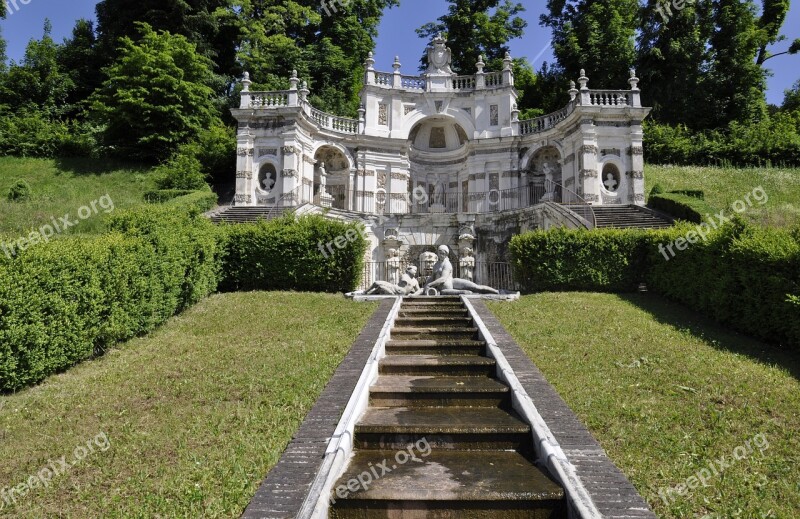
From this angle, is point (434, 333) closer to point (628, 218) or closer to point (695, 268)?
point (695, 268)

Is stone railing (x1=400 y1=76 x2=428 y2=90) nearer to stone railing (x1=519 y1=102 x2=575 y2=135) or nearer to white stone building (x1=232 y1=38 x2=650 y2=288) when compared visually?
white stone building (x1=232 y1=38 x2=650 y2=288)

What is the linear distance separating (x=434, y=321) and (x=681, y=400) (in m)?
5.94

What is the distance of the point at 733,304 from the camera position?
11.6 metres

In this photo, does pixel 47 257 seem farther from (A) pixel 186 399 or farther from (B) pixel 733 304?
(B) pixel 733 304

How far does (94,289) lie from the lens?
32.6 feet

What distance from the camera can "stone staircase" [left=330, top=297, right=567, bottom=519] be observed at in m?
5.32

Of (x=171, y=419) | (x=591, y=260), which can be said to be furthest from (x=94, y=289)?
(x=591, y=260)

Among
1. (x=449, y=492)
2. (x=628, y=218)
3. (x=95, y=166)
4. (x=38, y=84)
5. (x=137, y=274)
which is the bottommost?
(x=449, y=492)

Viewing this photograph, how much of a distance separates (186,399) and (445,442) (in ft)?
13.4

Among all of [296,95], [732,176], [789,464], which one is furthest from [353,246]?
[732,176]

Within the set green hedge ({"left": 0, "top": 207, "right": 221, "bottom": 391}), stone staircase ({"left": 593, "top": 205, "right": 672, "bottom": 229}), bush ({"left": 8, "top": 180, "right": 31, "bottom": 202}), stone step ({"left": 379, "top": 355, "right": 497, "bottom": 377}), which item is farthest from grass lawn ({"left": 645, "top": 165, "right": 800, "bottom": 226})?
bush ({"left": 8, "top": 180, "right": 31, "bottom": 202})

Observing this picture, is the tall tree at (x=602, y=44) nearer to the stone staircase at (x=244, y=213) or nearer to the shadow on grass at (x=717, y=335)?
the stone staircase at (x=244, y=213)

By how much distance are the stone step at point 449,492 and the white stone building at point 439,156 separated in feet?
62.8

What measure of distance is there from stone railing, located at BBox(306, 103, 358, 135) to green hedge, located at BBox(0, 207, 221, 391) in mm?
18560
